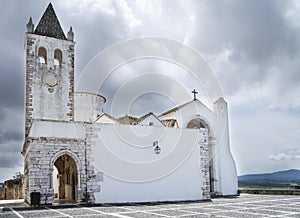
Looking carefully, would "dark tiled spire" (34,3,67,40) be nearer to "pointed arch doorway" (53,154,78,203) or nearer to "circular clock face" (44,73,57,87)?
"circular clock face" (44,73,57,87)

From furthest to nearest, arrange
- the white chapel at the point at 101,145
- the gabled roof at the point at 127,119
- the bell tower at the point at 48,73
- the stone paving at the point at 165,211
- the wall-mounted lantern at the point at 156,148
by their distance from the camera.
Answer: the gabled roof at the point at 127,119 < the bell tower at the point at 48,73 < the wall-mounted lantern at the point at 156,148 < the white chapel at the point at 101,145 < the stone paving at the point at 165,211

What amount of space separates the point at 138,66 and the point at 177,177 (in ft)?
22.0

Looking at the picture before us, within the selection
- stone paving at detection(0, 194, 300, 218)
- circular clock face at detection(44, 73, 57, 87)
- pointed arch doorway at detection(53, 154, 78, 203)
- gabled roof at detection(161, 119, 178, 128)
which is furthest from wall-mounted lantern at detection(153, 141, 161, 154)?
circular clock face at detection(44, 73, 57, 87)

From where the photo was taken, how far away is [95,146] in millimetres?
16547

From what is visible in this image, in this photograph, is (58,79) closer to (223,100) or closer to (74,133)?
(74,133)

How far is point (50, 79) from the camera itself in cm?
2038

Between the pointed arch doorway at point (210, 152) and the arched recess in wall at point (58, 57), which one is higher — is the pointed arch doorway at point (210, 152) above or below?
below

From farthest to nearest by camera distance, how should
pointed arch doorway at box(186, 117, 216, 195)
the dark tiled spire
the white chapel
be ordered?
pointed arch doorway at box(186, 117, 216, 195)
the dark tiled spire
the white chapel

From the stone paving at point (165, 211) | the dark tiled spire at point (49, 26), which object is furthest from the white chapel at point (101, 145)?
the stone paving at point (165, 211)

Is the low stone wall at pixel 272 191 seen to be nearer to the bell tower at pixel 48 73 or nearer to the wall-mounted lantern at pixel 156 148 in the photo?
the wall-mounted lantern at pixel 156 148

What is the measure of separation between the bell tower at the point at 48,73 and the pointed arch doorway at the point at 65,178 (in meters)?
2.67

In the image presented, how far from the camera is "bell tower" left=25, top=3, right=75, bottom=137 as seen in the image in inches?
777

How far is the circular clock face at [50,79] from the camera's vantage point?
20.3 meters

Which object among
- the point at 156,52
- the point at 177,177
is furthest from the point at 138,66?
the point at 177,177
